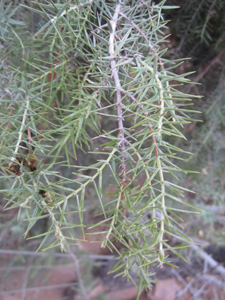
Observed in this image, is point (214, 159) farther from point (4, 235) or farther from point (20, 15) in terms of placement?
point (4, 235)

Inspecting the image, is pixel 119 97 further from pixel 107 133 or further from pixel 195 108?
pixel 195 108

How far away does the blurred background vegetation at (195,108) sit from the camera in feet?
1.39

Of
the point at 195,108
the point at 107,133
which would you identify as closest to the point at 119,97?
the point at 107,133

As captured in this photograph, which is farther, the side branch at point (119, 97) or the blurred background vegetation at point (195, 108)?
the blurred background vegetation at point (195, 108)

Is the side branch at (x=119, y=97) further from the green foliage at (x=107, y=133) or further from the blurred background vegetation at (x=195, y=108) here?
→ the blurred background vegetation at (x=195, y=108)

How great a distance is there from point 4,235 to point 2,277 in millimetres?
218

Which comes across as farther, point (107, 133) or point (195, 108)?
point (195, 108)

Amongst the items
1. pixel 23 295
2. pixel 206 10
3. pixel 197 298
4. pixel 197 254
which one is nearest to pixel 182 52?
pixel 206 10

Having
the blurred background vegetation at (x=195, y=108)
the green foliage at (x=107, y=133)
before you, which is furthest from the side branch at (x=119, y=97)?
the blurred background vegetation at (x=195, y=108)

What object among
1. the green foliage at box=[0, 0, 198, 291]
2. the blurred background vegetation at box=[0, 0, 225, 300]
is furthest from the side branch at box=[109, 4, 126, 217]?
the blurred background vegetation at box=[0, 0, 225, 300]

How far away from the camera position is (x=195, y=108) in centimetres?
65

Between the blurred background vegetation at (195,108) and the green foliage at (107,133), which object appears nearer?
the green foliage at (107,133)

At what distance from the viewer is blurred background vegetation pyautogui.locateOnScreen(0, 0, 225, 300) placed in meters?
0.42

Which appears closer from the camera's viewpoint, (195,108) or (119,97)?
(119,97)
